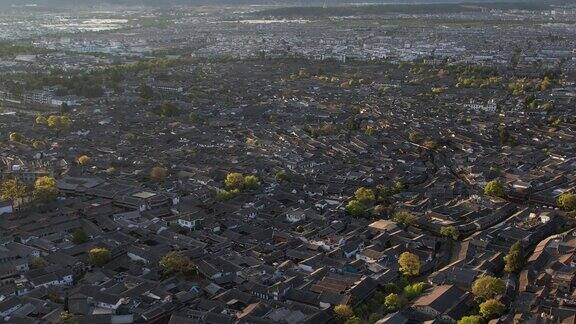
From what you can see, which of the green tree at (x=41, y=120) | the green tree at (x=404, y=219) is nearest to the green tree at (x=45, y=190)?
the green tree at (x=404, y=219)

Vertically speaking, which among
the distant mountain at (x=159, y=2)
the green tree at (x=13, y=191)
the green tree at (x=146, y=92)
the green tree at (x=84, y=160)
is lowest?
the distant mountain at (x=159, y=2)

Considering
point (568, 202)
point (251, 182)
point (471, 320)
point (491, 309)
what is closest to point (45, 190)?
point (251, 182)

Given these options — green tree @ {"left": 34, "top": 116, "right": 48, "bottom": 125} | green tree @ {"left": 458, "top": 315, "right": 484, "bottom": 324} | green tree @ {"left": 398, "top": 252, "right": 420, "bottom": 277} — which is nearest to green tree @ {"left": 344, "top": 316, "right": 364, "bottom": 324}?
green tree @ {"left": 458, "top": 315, "right": 484, "bottom": 324}

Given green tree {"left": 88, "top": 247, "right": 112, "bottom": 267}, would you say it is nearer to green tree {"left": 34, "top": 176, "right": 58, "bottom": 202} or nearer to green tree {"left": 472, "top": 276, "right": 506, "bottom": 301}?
green tree {"left": 34, "top": 176, "right": 58, "bottom": 202}

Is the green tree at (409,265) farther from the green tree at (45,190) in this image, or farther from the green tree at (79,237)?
the green tree at (45,190)

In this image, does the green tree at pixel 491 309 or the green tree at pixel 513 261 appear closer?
the green tree at pixel 491 309

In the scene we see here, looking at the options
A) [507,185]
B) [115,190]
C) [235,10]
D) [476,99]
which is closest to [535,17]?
[235,10]

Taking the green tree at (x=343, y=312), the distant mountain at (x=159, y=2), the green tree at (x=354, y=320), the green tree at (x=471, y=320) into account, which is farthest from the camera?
the distant mountain at (x=159, y=2)
